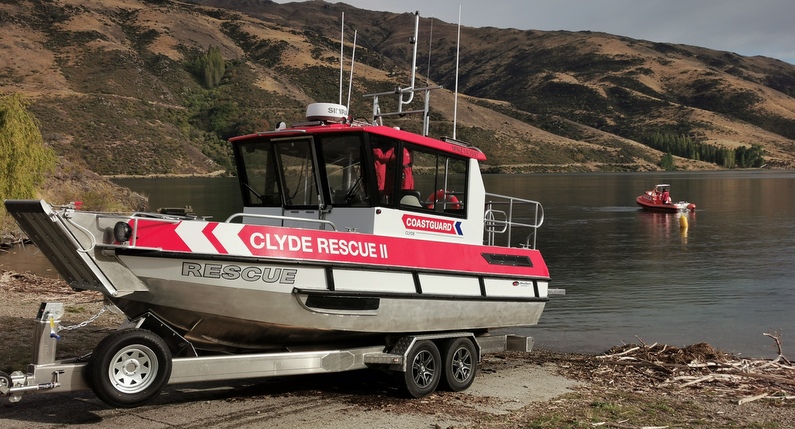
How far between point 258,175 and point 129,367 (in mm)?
3397

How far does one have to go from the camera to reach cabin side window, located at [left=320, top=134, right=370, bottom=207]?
908cm

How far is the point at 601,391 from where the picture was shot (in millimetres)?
9703

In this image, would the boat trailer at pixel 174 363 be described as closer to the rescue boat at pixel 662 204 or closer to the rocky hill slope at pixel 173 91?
the rescue boat at pixel 662 204

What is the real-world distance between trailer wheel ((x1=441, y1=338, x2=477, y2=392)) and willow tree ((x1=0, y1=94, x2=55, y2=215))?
→ 2177 centimetres

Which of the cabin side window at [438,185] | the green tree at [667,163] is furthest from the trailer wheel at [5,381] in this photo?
the green tree at [667,163]

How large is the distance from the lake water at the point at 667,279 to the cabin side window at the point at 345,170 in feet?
23.5

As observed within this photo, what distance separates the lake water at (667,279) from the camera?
54.7 feet

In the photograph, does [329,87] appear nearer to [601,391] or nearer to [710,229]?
[710,229]

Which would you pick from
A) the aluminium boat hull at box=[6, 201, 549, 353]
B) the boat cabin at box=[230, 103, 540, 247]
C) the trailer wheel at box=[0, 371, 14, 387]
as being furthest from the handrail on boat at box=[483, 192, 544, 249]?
the trailer wheel at box=[0, 371, 14, 387]

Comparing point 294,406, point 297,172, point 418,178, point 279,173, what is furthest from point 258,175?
point 294,406

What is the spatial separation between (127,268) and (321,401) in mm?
2618

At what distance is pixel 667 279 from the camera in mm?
26188

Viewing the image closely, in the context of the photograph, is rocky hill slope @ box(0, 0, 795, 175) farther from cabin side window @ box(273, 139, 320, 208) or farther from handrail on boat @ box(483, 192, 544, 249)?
cabin side window @ box(273, 139, 320, 208)

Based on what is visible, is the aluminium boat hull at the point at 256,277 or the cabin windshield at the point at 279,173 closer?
the aluminium boat hull at the point at 256,277
